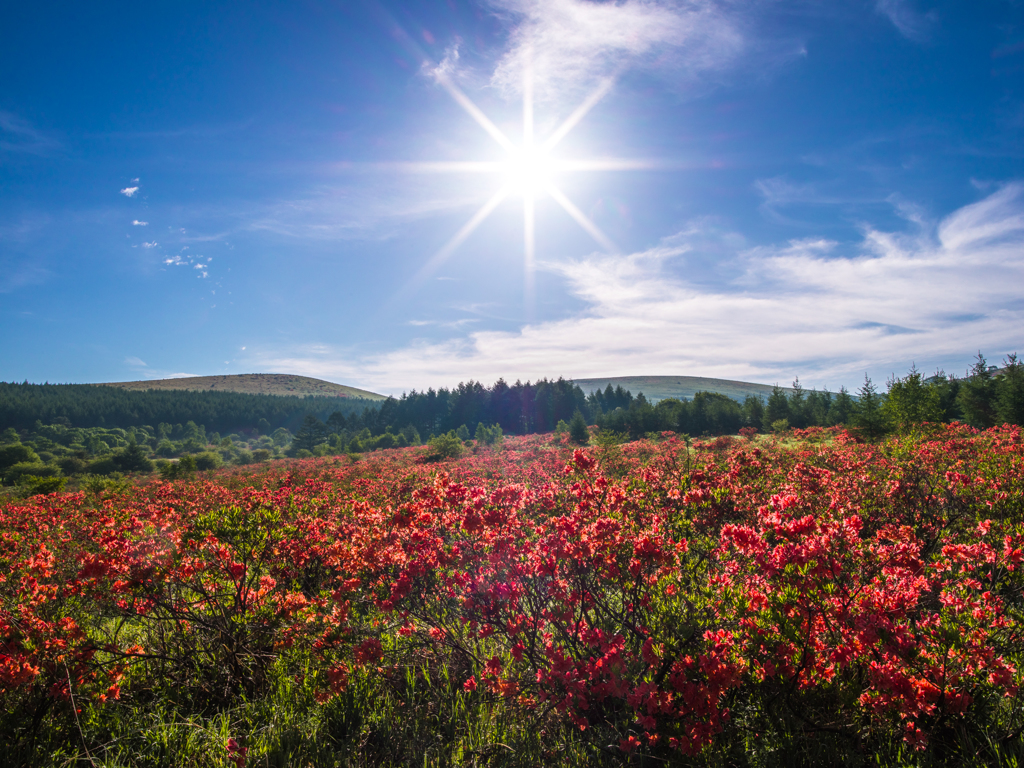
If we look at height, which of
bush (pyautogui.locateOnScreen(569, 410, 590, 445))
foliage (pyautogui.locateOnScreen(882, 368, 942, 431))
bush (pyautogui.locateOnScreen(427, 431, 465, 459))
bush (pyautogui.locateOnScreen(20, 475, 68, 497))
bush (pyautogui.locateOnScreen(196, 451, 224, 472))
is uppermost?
foliage (pyautogui.locateOnScreen(882, 368, 942, 431))

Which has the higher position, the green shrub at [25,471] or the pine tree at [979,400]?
the pine tree at [979,400]

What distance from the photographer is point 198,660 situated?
347cm

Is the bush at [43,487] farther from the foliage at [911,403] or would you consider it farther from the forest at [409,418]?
the foliage at [911,403]

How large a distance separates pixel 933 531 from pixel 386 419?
2460 inches

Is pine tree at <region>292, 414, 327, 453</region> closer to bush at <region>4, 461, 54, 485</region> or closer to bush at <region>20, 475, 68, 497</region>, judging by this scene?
bush at <region>4, 461, 54, 485</region>

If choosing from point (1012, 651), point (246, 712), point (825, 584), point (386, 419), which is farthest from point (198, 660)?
point (386, 419)

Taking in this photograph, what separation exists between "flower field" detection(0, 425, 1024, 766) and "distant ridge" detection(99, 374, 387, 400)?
7185 inches

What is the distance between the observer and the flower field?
2408 mm

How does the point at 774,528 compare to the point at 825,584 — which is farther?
the point at 825,584

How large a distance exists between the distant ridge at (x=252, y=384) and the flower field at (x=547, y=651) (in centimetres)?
18250

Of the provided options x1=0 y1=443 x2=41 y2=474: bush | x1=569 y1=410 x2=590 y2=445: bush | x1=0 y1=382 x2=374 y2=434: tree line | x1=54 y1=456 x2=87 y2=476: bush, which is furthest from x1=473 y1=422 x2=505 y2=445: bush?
x1=0 y1=382 x2=374 y2=434: tree line

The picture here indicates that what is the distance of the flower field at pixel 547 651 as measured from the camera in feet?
7.90

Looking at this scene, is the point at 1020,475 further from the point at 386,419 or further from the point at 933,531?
the point at 386,419

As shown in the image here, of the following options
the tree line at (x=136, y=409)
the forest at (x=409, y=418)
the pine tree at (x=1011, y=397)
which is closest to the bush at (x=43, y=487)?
the forest at (x=409, y=418)
